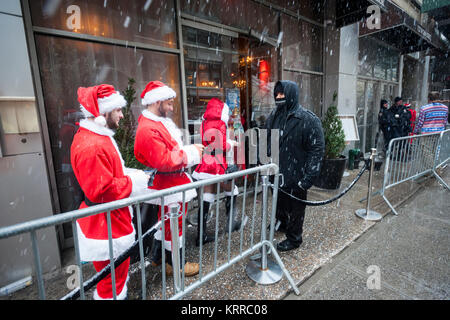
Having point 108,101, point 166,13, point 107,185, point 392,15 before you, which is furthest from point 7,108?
point 392,15

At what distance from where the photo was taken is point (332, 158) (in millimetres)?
5305

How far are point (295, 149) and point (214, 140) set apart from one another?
1013mm

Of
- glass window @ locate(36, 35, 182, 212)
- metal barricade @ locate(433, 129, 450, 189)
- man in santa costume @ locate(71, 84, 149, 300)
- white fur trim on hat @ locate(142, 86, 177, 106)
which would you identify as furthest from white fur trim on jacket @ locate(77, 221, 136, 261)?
metal barricade @ locate(433, 129, 450, 189)

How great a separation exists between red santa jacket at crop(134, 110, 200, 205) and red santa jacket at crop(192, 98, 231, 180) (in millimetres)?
634

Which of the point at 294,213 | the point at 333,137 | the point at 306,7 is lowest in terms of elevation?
the point at 294,213

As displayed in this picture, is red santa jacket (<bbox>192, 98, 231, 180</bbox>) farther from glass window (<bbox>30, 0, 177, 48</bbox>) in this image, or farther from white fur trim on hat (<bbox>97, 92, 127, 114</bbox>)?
glass window (<bbox>30, 0, 177, 48</bbox>)

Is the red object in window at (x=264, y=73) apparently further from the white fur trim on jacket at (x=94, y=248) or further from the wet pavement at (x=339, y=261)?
the white fur trim on jacket at (x=94, y=248)

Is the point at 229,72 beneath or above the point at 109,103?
above

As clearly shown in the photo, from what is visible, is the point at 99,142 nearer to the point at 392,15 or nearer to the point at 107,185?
the point at 107,185

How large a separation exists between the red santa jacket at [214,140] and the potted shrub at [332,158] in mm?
3084

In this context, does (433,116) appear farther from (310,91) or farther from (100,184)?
(100,184)

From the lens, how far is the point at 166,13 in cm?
402

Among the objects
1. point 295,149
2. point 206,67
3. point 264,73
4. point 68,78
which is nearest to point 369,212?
point 295,149

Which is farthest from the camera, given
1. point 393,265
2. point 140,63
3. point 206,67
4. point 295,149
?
point 206,67
